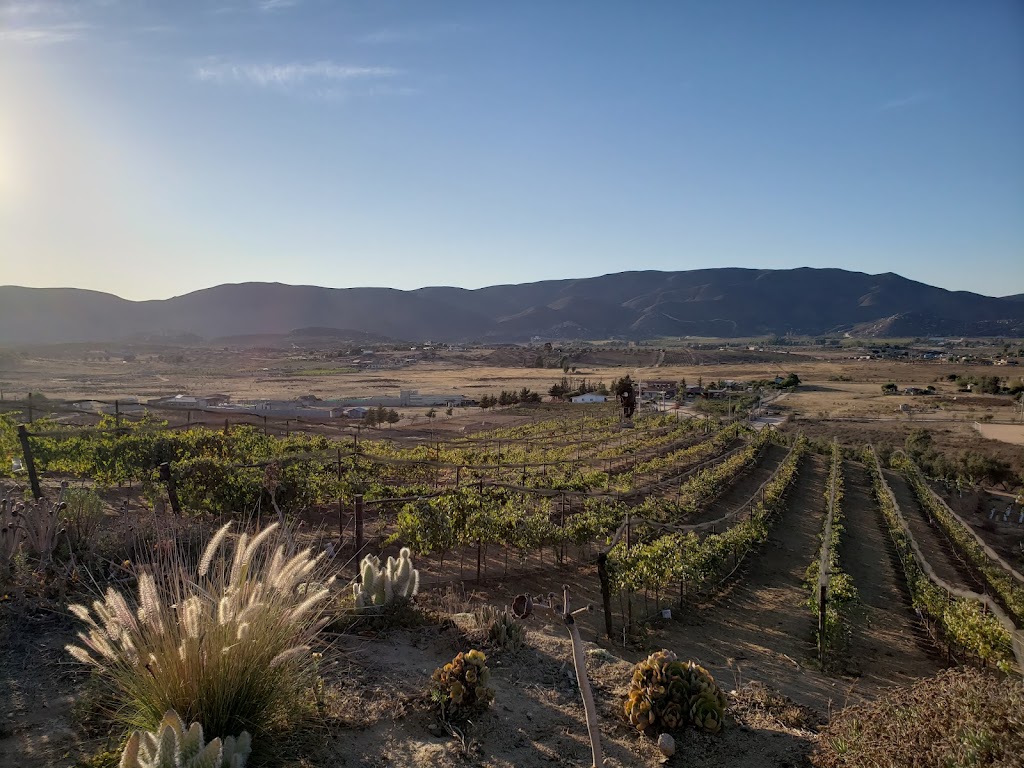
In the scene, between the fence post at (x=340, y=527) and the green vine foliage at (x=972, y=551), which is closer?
the fence post at (x=340, y=527)

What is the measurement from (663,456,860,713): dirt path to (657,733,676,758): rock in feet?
4.45

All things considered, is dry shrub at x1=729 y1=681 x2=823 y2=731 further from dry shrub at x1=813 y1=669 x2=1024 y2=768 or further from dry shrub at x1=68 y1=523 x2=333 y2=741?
dry shrub at x1=68 y1=523 x2=333 y2=741

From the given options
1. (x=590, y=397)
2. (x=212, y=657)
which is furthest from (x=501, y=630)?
(x=590, y=397)

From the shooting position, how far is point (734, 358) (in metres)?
89.7

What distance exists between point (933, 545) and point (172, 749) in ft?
57.3

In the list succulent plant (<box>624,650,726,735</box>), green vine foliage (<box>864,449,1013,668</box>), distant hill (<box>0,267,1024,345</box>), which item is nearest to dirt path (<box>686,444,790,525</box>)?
green vine foliage (<box>864,449,1013,668</box>)

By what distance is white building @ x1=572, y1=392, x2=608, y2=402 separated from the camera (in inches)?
1607

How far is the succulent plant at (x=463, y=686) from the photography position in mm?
3785

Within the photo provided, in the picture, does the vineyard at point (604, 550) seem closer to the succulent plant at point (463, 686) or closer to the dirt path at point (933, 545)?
the dirt path at point (933, 545)

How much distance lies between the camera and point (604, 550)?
32.1 feet

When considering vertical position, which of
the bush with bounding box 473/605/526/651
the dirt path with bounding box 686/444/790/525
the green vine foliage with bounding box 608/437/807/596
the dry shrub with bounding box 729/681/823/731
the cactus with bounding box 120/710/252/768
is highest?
the cactus with bounding box 120/710/252/768

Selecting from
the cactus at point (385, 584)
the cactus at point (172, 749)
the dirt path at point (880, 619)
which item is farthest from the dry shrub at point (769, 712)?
the dirt path at point (880, 619)

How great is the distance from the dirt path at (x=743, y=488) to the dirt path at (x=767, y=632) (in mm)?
1524

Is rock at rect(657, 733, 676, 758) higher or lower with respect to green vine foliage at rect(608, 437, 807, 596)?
higher
